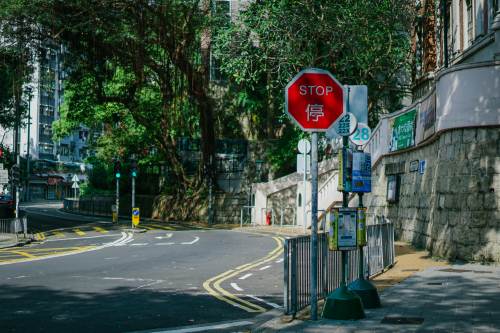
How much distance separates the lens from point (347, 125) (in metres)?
9.66

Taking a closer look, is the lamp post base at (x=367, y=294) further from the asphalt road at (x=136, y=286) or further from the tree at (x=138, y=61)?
the tree at (x=138, y=61)

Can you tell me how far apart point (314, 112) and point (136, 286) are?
19.4 feet

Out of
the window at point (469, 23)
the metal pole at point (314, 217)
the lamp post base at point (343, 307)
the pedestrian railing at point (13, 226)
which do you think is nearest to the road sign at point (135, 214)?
the pedestrian railing at point (13, 226)

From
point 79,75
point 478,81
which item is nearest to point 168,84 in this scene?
point 79,75

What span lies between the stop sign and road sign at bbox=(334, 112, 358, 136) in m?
1.15

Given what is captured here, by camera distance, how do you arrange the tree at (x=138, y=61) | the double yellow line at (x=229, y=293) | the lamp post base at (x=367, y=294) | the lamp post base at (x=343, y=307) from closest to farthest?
the lamp post base at (x=343, y=307) → the lamp post base at (x=367, y=294) → the double yellow line at (x=229, y=293) → the tree at (x=138, y=61)

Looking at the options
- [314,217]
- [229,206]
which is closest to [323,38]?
[229,206]

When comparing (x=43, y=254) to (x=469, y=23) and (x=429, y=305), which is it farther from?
(x=469, y=23)

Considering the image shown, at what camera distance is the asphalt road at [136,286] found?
9.03 metres

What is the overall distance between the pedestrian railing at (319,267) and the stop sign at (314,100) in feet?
5.59

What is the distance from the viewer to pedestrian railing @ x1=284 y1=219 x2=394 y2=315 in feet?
29.7

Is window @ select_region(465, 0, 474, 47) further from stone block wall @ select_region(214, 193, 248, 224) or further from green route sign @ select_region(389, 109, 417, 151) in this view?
stone block wall @ select_region(214, 193, 248, 224)

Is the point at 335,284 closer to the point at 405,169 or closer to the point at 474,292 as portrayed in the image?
the point at 474,292

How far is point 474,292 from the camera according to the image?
36.0 ft
